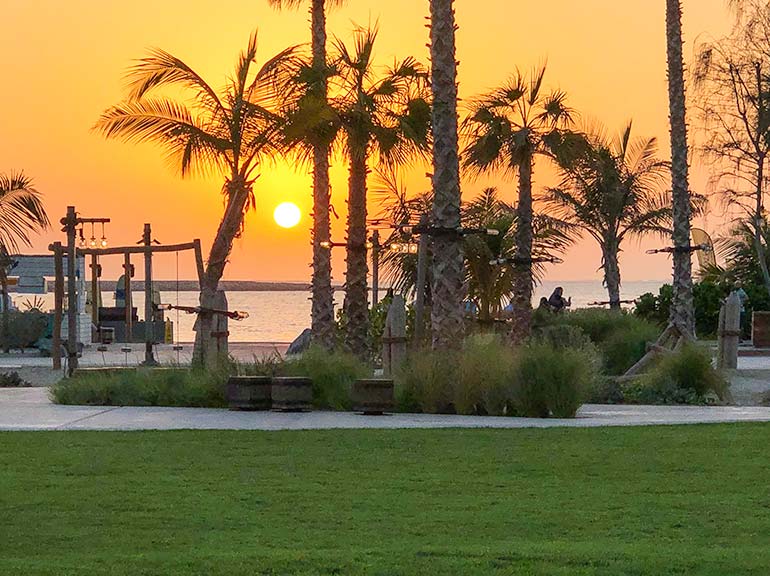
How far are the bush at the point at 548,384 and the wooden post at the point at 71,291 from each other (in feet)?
33.3

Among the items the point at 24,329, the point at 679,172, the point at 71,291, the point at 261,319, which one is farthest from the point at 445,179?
the point at 261,319

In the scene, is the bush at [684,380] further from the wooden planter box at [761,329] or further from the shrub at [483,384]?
the wooden planter box at [761,329]

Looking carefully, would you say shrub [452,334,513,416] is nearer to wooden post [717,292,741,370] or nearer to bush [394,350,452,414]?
bush [394,350,452,414]

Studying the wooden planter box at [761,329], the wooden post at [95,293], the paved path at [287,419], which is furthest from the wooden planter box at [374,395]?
the wooden post at [95,293]

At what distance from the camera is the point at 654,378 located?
66.2 ft

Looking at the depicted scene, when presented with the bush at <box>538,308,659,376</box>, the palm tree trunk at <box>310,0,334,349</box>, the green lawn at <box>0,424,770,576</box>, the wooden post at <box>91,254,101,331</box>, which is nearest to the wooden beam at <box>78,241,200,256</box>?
the palm tree trunk at <box>310,0,334,349</box>

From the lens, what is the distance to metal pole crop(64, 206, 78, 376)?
82.3ft

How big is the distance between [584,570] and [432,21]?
13733mm

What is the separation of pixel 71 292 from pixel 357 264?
537cm

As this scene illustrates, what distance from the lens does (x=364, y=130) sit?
2550 cm

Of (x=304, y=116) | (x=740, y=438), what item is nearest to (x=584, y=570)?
(x=740, y=438)

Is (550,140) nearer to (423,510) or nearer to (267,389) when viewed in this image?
(267,389)

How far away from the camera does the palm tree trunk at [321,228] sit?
85.4 feet

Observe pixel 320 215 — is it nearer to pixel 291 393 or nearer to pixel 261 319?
pixel 291 393
